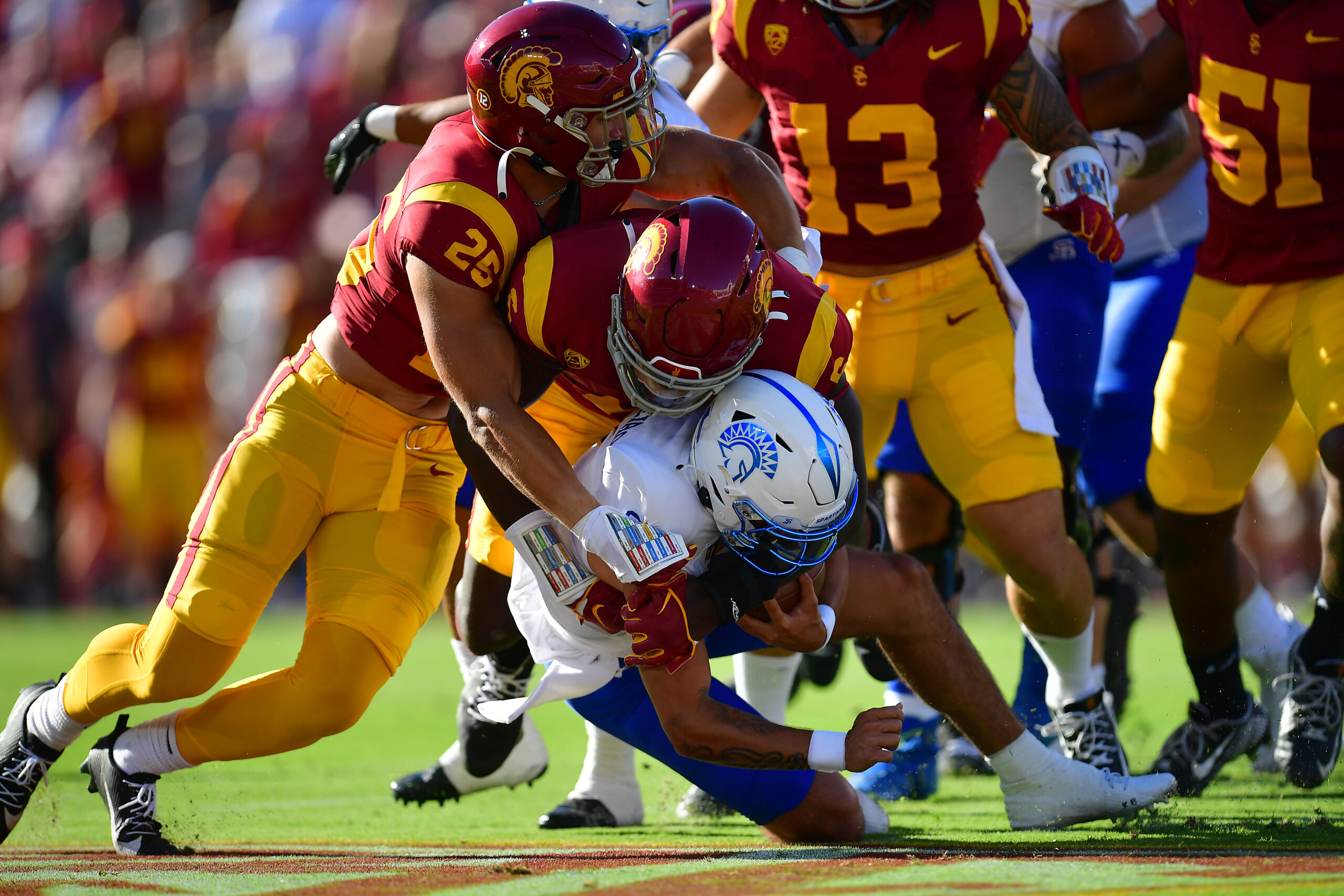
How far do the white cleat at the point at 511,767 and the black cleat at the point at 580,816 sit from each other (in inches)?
11.8

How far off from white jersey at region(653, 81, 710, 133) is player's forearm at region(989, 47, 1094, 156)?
82 cm

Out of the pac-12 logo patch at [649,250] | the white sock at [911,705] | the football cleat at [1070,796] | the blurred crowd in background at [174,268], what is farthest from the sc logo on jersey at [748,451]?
the blurred crowd in background at [174,268]

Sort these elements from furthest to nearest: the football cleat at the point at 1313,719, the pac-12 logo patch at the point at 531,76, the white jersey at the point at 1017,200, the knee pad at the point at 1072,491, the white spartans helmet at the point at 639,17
→ the white jersey at the point at 1017,200, the knee pad at the point at 1072,491, the white spartans helmet at the point at 639,17, the football cleat at the point at 1313,719, the pac-12 logo patch at the point at 531,76

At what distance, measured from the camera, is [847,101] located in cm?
416

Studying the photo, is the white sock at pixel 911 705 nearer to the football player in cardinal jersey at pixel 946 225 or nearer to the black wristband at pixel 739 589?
the football player in cardinal jersey at pixel 946 225

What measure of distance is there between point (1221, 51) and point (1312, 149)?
1.12ft

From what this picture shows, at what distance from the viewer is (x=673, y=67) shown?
15.9 ft

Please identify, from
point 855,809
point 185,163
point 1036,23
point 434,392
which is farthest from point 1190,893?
point 185,163

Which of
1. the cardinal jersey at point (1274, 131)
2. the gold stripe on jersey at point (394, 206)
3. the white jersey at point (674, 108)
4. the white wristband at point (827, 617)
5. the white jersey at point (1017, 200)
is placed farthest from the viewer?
the white jersey at point (1017, 200)

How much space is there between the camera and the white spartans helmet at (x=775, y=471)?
3.12 m

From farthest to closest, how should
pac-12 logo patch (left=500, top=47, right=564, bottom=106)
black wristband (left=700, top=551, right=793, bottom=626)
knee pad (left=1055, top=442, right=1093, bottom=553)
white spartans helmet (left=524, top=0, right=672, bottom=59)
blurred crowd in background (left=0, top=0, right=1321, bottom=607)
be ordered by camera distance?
blurred crowd in background (left=0, top=0, right=1321, bottom=607), knee pad (left=1055, top=442, right=1093, bottom=553), white spartans helmet (left=524, top=0, right=672, bottom=59), pac-12 logo patch (left=500, top=47, right=564, bottom=106), black wristband (left=700, top=551, right=793, bottom=626)

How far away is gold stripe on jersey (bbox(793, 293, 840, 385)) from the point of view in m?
3.39

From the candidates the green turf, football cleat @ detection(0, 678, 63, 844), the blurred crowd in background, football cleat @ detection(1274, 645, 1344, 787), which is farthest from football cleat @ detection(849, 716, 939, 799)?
the blurred crowd in background

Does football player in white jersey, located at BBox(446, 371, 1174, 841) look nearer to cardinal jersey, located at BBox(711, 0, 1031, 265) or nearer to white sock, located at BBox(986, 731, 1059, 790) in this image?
white sock, located at BBox(986, 731, 1059, 790)
